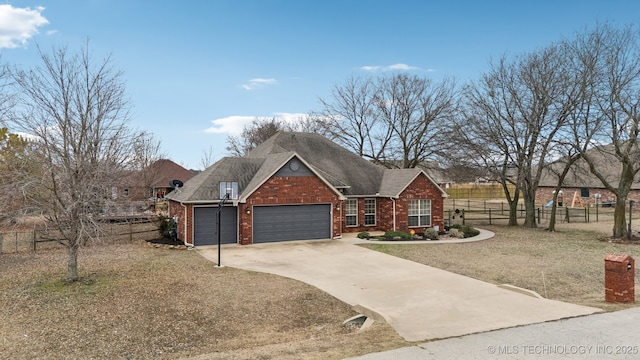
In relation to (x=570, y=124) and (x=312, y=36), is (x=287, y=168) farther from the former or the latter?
(x=570, y=124)

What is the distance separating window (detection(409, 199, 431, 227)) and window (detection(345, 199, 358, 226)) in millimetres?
3189

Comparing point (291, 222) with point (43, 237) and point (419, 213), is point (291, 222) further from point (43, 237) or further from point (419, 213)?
point (43, 237)

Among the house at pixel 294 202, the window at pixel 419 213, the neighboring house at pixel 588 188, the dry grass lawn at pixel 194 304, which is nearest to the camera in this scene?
the dry grass lawn at pixel 194 304

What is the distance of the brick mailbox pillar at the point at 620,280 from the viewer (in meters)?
10.1

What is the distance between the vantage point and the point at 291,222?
21578 millimetres

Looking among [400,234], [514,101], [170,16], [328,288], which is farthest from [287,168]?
[514,101]

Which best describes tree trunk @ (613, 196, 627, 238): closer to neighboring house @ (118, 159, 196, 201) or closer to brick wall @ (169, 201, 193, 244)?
brick wall @ (169, 201, 193, 244)

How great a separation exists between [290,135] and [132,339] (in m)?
21.2

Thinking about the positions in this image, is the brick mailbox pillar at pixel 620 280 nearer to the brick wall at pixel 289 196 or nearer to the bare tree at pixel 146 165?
the brick wall at pixel 289 196

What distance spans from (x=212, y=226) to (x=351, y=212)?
850cm

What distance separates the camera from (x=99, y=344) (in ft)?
27.7

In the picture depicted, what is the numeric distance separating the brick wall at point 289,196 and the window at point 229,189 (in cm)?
62

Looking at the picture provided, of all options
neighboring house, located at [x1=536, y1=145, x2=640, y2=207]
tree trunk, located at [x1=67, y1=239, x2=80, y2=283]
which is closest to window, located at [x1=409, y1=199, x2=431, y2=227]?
tree trunk, located at [x1=67, y1=239, x2=80, y2=283]

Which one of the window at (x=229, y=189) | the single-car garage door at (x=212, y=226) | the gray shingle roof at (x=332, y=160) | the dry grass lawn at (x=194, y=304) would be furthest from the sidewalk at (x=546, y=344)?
the gray shingle roof at (x=332, y=160)
